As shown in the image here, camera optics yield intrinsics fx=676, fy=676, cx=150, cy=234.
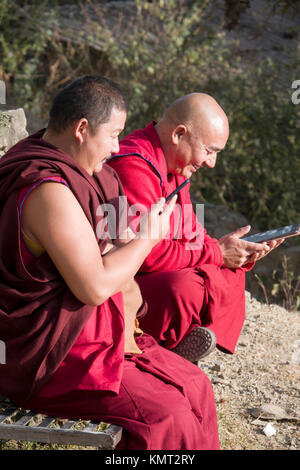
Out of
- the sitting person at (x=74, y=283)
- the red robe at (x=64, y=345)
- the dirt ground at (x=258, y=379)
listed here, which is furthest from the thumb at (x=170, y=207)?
the dirt ground at (x=258, y=379)

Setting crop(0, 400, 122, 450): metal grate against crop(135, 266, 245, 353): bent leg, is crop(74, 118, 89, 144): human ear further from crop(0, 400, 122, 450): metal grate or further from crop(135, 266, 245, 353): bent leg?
crop(135, 266, 245, 353): bent leg

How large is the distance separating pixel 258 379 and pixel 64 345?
1.98 m

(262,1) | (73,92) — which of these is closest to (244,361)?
(73,92)

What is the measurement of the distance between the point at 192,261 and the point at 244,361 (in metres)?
1.01

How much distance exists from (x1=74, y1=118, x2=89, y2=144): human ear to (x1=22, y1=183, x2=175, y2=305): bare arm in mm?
241

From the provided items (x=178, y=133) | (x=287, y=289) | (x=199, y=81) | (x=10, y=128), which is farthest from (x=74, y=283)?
(x=199, y=81)

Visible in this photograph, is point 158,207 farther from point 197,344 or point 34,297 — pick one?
point 197,344

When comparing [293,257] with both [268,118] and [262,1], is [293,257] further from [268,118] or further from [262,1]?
[262,1]

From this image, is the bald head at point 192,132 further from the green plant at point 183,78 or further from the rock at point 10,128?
the green plant at point 183,78

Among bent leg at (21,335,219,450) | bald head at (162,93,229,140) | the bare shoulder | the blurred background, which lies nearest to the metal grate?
bent leg at (21,335,219,450)

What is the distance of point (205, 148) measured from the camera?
3.53 m

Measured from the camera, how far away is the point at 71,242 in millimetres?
2094

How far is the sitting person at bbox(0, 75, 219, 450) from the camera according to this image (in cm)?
213

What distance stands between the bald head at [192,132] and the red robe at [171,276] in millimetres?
71
